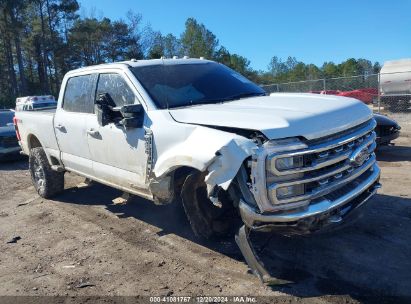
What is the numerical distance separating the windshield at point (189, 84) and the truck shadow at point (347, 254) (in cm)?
163

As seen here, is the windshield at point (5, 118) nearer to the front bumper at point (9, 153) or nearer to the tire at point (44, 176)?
the front bumper at point (9, 153)

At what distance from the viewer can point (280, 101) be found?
438 cm

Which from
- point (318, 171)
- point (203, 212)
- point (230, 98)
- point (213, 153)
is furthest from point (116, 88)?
point (318, 171)

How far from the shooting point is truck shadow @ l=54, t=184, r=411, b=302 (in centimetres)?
361

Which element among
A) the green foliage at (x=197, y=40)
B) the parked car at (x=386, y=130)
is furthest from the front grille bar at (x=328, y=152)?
the green foliage at (x=197, y=40)

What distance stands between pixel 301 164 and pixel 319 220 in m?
0.51

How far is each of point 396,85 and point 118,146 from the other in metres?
18.0

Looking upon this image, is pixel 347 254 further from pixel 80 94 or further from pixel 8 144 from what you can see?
pixel 8 144

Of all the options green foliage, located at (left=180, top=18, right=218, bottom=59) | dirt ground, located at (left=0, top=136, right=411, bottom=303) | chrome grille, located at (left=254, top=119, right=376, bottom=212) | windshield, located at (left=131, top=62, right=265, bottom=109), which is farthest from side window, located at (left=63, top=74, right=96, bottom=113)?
green foliage, located at (left=180, top=18, right=218, bottom=59)

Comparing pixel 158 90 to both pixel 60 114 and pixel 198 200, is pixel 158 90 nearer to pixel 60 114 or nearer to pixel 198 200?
pixel 198 200

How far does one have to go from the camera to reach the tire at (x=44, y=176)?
7254 mm

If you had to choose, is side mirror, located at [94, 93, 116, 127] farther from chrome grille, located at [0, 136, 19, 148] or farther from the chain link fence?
the chain link fence

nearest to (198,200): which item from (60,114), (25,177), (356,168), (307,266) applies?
(307,266)

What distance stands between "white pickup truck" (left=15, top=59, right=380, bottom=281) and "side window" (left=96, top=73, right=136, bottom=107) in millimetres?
A: 13
